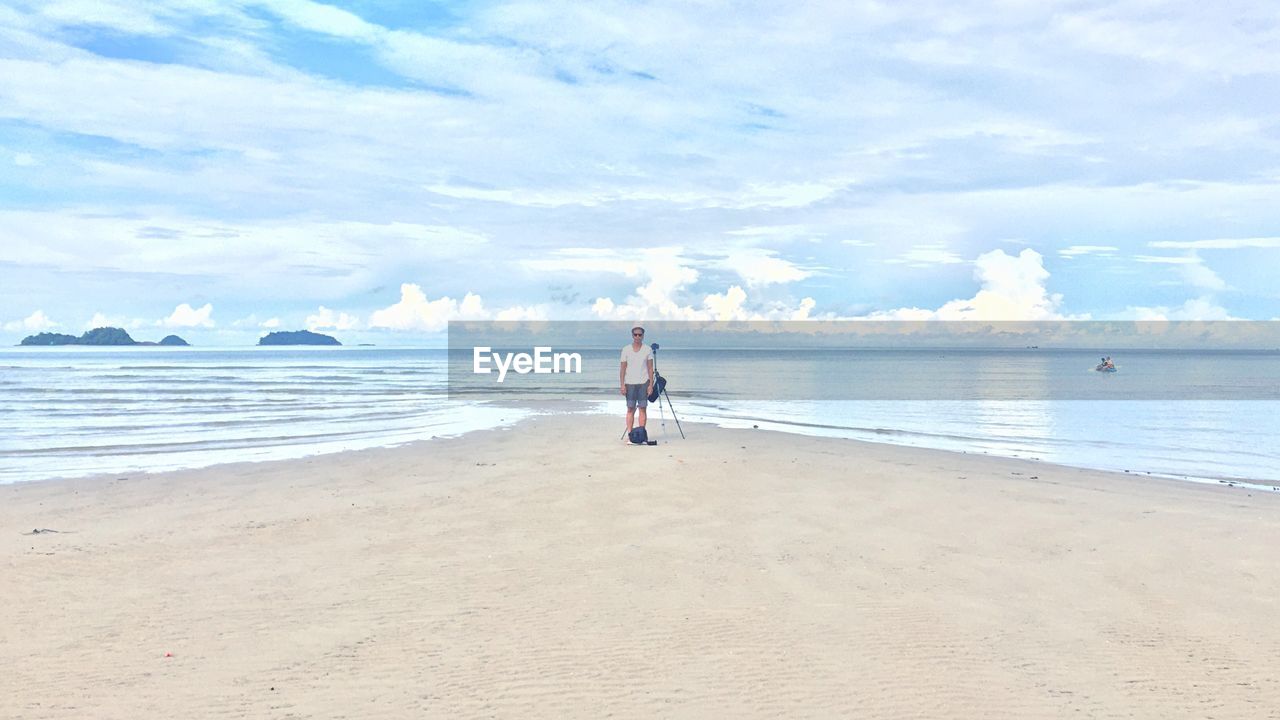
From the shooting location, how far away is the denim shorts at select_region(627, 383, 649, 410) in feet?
68.2

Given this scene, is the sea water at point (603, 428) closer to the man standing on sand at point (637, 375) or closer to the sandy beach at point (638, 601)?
the man standing on sand at point (637, 375)

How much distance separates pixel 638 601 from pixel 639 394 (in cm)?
1283

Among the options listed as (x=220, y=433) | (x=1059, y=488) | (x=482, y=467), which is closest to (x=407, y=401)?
(x=220, y=433)

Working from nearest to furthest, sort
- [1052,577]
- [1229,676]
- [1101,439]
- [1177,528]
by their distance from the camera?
[1229,676] → [1052,577] → [1177,528] → [1101,439]

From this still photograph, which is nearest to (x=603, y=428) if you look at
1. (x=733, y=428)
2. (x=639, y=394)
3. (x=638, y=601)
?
(x=733, y=428)

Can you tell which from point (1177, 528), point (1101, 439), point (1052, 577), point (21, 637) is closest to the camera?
point (21, 637)

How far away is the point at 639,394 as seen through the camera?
68.2 ft

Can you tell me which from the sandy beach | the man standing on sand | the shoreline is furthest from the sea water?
the sandy beach

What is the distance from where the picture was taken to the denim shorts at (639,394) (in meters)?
20.8

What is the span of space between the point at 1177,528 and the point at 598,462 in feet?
32.3

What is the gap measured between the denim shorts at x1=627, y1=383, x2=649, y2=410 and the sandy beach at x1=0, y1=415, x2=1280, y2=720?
5892mm

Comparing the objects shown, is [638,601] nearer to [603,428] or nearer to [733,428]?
[603,428]

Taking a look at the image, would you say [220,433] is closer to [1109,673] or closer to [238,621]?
[238,621]

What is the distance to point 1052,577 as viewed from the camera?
9.05 m
